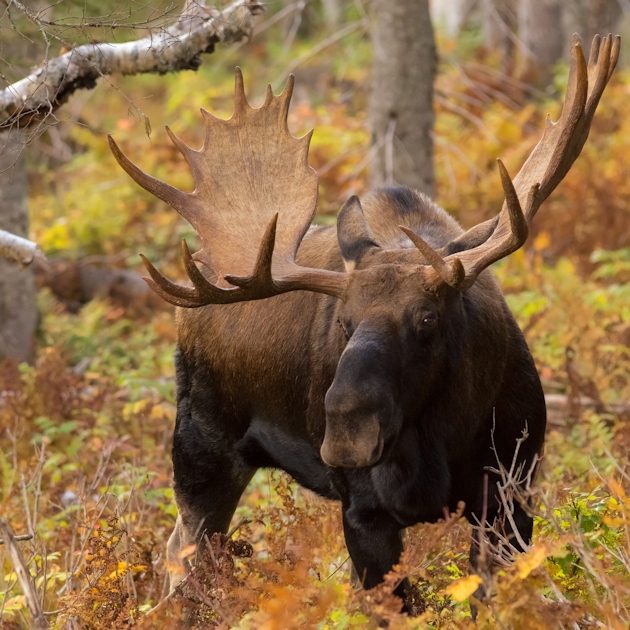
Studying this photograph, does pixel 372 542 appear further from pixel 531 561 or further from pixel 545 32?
pixel 545 32

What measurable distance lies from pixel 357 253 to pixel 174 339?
5963 millimetres

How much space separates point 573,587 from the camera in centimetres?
388

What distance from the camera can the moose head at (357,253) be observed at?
3745mm

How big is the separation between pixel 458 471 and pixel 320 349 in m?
0.90

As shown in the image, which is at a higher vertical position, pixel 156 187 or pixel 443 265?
pixel 156 187

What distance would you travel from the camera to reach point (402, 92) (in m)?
8.80

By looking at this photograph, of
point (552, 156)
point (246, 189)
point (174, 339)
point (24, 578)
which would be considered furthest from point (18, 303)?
point (24, 578)

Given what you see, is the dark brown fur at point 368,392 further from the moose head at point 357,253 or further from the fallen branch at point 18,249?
the fallen branch at point 18,249

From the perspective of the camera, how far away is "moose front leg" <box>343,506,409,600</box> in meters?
4.28

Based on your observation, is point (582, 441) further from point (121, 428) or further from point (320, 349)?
point (121, 428)

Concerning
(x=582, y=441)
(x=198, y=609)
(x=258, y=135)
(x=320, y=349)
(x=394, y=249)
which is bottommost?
(x=582, y=441)

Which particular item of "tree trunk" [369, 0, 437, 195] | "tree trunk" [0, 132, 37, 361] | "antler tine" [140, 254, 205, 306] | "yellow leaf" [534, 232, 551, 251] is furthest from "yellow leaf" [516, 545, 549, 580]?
"yellow leaf" [534, 232, 551, 251]

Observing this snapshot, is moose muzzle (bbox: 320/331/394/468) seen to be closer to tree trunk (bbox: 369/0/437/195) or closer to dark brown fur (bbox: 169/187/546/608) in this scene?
dark brown fur (bbox: 169/187/546/608)

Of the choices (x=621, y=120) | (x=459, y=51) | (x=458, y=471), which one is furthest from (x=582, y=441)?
(x=459, y=51)
